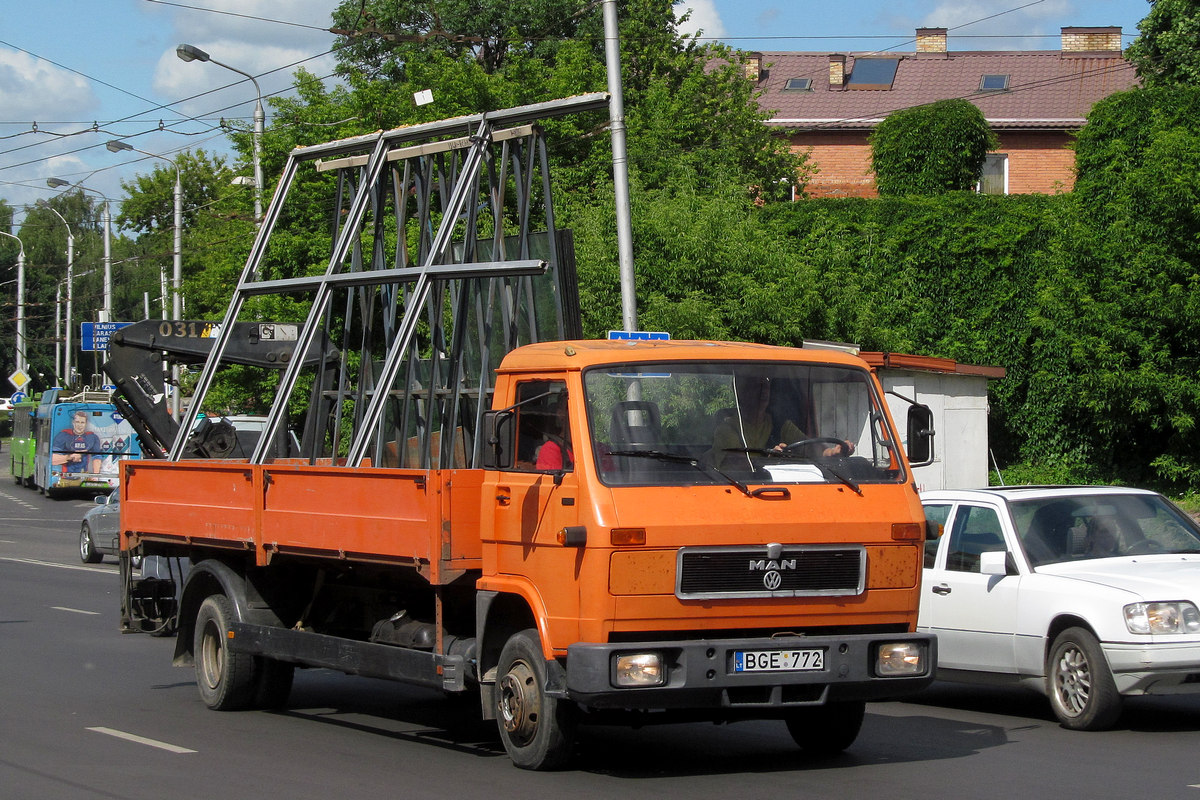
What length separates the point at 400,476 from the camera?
8.03 meters

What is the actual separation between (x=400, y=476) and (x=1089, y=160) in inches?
937

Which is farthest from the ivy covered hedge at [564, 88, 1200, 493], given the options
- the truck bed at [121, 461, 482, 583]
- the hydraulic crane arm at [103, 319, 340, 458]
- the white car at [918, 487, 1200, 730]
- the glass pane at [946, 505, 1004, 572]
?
the truck bed at [121, 461, 482, 583]

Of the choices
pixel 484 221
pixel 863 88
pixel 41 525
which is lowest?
pixel 41 525

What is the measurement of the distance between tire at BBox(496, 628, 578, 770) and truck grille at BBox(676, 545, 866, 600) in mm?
886

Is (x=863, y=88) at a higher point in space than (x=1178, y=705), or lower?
higher

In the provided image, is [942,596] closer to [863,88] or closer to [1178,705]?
[1178,705]

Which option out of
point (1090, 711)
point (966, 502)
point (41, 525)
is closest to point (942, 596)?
point (966, 502)

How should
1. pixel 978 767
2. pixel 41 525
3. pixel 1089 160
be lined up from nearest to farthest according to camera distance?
pixel 978 767, pixel 1089 160, pixel 41 525

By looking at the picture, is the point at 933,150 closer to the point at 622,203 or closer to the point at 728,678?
the point at 622,203

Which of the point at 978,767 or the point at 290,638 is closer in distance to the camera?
the point at 978,767

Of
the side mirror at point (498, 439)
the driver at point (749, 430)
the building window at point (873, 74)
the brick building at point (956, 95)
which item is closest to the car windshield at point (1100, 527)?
the driver at point (749, 430)

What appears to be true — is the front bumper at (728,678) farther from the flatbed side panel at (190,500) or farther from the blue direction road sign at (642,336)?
the flatbed side panel at (190,500)

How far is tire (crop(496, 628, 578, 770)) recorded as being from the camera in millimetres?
7344

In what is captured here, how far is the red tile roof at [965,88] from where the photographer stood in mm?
49562
